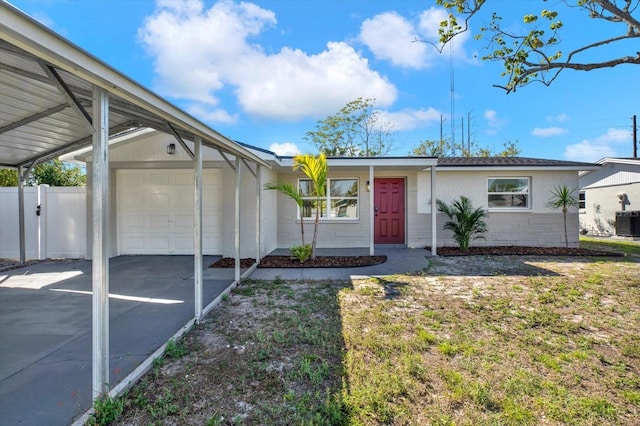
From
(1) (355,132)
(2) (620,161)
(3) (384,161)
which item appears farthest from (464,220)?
(1) (355,132)

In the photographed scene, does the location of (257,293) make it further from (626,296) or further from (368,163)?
(626,296)

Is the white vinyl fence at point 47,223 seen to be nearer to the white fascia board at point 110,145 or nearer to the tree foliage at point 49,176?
the white fascia board at point 110,145

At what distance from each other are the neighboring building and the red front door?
899 cm

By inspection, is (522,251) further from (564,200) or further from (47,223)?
(47,223)

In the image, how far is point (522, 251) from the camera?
9734 millimetres

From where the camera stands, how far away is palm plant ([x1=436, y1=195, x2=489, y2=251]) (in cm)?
981

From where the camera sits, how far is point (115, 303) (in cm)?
491

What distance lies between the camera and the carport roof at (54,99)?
1824mm

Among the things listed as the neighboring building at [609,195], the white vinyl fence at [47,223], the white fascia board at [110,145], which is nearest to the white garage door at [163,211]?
the white vinyl fence at [47,223]

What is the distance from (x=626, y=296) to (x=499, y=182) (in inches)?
239

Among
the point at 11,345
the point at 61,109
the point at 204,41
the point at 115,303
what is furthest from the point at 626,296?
the point at 204,41

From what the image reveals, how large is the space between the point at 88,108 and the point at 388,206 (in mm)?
8287

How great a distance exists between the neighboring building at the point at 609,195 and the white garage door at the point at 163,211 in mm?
14910

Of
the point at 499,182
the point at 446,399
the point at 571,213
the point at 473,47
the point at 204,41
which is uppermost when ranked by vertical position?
the point at 204,41
